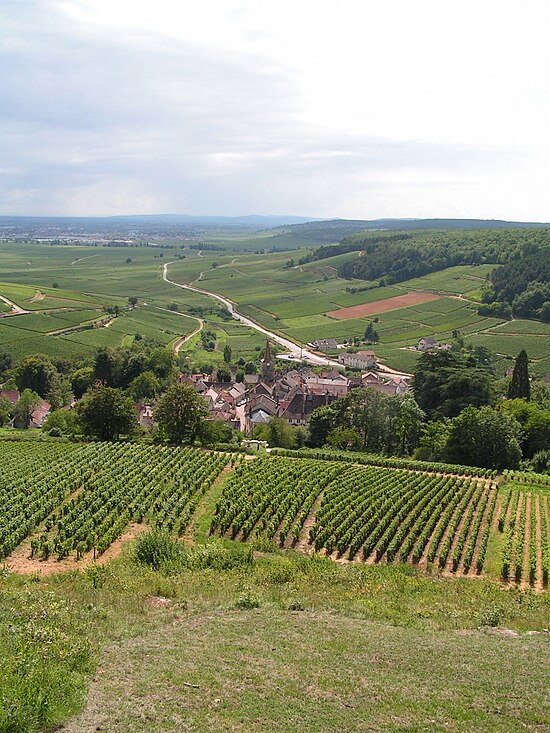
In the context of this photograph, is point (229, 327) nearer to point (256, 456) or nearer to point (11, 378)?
point (11, 378)

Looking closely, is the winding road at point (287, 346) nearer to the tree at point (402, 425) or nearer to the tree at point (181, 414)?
the tree at point (402, 425)

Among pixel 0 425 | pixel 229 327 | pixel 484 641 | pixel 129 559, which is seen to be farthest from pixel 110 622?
pixel 229 327

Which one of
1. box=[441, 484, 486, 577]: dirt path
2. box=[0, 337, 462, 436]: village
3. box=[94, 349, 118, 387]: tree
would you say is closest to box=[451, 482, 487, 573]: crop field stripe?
box=[441, 484, 486, 577]: dirt path

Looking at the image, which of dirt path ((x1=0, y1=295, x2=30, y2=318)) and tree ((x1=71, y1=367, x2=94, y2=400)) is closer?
tree ((x1=71, y1=367, x2=94, y2=400))

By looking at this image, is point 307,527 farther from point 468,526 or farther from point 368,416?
point 368,416

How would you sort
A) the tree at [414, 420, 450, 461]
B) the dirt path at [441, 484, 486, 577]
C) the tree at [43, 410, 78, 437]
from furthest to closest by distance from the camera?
1. the tree at [43, 410, 78, 437]
2. the tree at [414, 420, 450, 461]
3. the dirt path at [441, 484, 486, 577]

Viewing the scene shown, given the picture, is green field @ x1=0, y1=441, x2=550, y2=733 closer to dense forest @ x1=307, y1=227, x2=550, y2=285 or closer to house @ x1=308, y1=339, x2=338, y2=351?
house @ x1=308, y1=339, x2=338, y2=351

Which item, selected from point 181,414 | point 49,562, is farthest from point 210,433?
point 49,562
